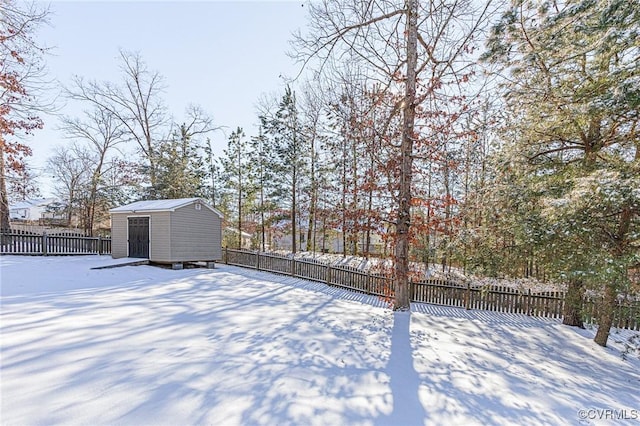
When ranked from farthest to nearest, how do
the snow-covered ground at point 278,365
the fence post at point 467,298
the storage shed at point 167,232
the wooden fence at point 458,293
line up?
the storage shed at point 167,232 → the fence post at point 467,298 → the wooden fence at point 458,293 → the snow-covered ground at point 278,365

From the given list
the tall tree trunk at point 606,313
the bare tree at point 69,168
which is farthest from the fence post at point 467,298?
the bare tree at point 69,168

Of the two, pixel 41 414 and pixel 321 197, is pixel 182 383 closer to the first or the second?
pixel 41 414

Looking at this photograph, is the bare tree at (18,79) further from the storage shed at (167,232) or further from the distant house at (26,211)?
the distant house at (26,211)

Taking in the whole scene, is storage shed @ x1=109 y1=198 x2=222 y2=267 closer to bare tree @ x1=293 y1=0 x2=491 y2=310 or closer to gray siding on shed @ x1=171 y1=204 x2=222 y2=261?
gray siding on shed @ x1=171 y1=204 x2=222 y2=261

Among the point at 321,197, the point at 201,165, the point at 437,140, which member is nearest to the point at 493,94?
the point at 437,140

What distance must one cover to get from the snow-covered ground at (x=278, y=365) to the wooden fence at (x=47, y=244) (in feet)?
15.9

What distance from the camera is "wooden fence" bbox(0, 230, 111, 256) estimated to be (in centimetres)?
997

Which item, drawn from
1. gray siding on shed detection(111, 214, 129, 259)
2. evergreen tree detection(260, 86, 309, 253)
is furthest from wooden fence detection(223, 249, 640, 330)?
gray siding on shed detection(111, 214, 129, 259)

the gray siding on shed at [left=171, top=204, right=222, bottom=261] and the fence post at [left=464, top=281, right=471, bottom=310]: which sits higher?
the gray siding on shed at [left=171, top=204, right=222, bottom=261]

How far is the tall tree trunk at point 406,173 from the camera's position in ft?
21.4

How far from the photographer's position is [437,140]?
6.53 m

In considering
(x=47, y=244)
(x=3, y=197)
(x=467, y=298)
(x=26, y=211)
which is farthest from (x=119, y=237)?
(x=26, y=211)

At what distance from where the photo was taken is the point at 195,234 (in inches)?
437

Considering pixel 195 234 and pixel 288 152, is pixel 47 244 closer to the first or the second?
pixel 195 234
